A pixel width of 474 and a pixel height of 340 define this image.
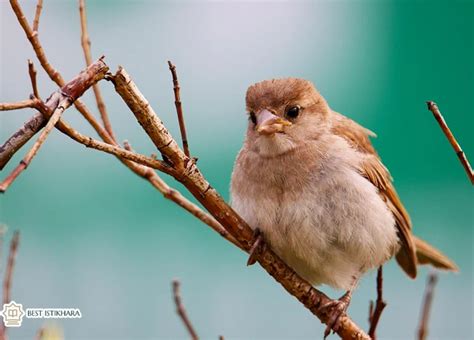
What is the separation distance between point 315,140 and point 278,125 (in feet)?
0.57

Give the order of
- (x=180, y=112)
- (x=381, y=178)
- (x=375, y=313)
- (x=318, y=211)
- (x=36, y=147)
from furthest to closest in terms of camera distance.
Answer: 1. (x=381, y=178)
2. (x=318, y=211)
3. (x=375, y=313)
4. (x=180, y=112)
5. (x=36, y=147)

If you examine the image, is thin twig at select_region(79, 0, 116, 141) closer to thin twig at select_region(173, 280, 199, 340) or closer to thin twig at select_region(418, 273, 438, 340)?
thin twig at select_region(173, 280, 199, 340)

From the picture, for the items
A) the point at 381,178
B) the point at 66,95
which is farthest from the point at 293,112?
the point at 66,95

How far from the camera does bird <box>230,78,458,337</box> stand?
2.00 meters

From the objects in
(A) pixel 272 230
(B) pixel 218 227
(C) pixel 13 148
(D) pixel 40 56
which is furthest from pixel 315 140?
(C) pixel 13 148

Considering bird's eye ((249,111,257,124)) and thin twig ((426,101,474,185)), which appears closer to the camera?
thin twig ((426,101,474,185))

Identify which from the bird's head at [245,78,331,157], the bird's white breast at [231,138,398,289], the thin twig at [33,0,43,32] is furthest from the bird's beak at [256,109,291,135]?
the thin twig at [33,0,43,32]

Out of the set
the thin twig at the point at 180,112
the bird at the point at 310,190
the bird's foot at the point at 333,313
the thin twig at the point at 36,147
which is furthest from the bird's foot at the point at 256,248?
the thin twig at the point at 36,147

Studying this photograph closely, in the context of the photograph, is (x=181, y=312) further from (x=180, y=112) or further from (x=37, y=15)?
(x=37, y=15)

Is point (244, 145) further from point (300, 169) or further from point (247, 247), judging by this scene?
point (247, 247)

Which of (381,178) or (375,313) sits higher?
(381,178)

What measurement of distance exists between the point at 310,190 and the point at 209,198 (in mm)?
607

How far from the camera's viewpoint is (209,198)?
149 centimetres

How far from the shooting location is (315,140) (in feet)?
7.13
